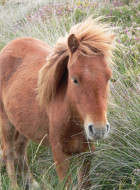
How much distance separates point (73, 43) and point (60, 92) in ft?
1.96

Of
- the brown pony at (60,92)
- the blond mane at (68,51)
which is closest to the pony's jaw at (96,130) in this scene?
the brown pony at (60,92)

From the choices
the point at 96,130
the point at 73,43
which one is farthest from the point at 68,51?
the point at 96,130

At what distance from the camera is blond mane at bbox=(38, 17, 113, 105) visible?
2766 millimetres

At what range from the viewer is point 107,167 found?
10.7 feet

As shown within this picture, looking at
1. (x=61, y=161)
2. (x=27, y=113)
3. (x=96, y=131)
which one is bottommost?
(x=61, y=161)

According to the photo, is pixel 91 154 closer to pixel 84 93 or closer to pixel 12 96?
pixel 84 93

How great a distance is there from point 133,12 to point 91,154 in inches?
215

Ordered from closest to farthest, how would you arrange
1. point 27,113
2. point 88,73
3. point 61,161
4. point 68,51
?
1. point 88,73
2. point 68,51
3. point 61,161
4. point 27,113

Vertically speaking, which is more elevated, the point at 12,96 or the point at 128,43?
the point at 12,96

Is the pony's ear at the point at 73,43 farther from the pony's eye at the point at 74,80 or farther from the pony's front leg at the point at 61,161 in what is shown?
the pony's front leg at the point at 61,161

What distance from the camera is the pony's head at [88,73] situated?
8.08ft

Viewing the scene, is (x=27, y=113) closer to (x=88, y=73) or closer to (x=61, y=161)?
(x=61, y=161)

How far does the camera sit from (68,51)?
2.86 m

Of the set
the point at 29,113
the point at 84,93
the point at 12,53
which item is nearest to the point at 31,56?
the point at 12,53
